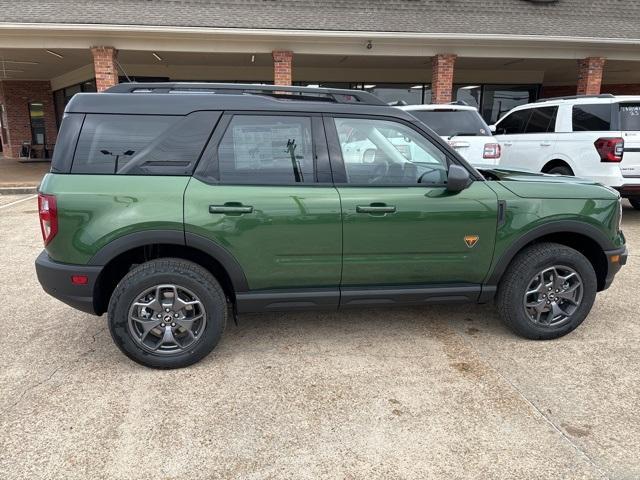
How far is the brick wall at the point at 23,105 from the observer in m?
20.4

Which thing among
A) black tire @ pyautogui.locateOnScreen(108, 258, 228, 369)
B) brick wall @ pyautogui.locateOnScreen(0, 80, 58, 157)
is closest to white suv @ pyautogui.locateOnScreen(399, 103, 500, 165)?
black tire @ pyautogui.locateOnScreen(108, 258, 228, 369)

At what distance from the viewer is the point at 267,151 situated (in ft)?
11.0

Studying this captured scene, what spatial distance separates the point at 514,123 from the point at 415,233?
700 centimetres

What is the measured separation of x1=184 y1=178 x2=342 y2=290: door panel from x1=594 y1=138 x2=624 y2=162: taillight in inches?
234

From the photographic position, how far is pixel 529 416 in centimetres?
283

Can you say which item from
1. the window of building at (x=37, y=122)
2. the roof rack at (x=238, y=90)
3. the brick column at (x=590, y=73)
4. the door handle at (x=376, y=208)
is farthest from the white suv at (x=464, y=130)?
the window of building at (x=37, y=122)

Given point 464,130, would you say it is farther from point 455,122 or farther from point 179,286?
point 179,286

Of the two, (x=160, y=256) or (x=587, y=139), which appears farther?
(x=587, y=139)

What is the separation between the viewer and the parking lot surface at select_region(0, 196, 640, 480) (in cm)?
245

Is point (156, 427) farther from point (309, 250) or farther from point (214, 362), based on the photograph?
point (309, 250)

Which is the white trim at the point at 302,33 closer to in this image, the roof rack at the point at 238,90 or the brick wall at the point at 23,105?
the roof rack at the point at 238,90

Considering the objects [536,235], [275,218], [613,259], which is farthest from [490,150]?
[275,218]

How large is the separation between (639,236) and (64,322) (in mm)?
7566

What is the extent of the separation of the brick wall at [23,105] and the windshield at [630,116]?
2055 cm
